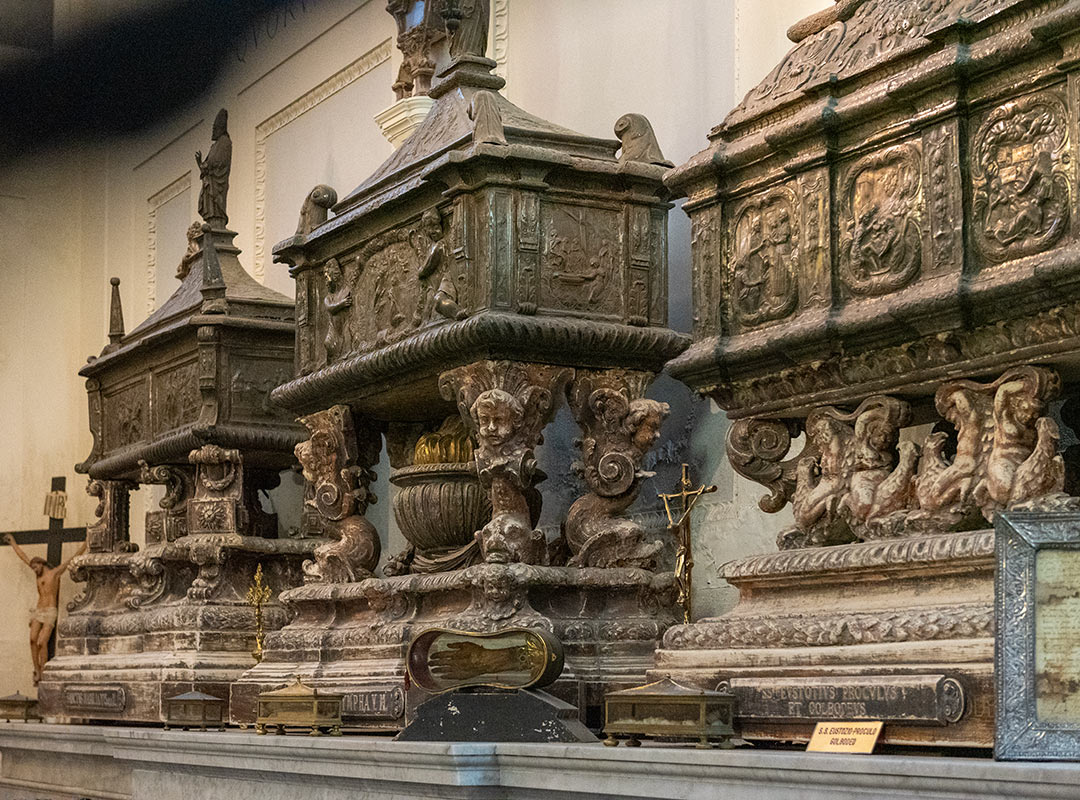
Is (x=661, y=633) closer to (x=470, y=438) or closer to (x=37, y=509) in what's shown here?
(x=470, y=438)

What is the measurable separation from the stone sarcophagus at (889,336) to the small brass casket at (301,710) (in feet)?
6.15

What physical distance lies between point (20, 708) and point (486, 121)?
6.06 metres

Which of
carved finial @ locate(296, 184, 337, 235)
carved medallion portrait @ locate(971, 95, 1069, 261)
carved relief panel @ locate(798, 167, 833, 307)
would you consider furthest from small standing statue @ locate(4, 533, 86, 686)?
carved medallion portrait @ locate(971, 95, 1069, 261)

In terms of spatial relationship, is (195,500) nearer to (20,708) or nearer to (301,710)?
(20,708)

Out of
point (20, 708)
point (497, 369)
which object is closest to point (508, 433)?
point (497, 369)

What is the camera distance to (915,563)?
17.8ft

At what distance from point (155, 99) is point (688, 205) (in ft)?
33.1

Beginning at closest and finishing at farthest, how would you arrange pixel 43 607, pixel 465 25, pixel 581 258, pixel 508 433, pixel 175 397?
pixel 508 433, pixel 581 258, pixel 465 25, pixel 175 397, pixel 43 607

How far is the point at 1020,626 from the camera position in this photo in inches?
183

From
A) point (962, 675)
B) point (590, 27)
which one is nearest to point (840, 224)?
point (962, 675)

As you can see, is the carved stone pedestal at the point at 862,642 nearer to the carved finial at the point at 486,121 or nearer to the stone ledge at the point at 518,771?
the stone ledge at the point at 518,771

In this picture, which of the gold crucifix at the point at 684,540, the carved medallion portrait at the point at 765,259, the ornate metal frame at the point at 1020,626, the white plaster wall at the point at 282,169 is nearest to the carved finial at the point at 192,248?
the white plaster wall at the point at 282,169

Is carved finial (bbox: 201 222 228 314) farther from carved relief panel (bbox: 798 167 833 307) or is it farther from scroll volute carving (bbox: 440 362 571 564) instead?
carved relief panel (bbox: 798 167 833 307)

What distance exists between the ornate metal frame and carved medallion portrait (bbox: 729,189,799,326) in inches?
67.2
